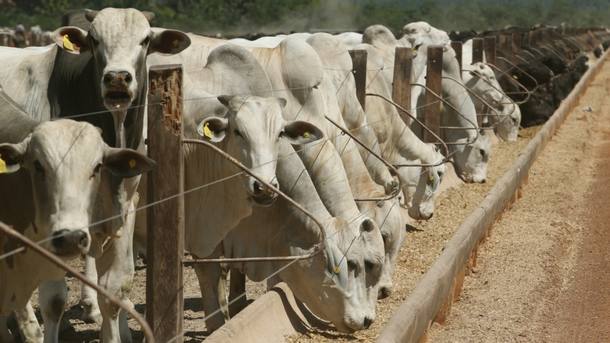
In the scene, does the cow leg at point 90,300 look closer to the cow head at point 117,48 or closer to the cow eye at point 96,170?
the cow head at point 117,48

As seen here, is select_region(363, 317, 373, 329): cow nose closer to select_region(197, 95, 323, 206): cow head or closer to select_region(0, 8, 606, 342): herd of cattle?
select_region(0, 8, 606, 342): herd of cattle

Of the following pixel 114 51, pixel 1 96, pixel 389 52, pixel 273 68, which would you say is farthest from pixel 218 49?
pixel 389 52

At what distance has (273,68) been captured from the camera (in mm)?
10469

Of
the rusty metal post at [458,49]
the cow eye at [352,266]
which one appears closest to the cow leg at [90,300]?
the cow eye at [352,266]

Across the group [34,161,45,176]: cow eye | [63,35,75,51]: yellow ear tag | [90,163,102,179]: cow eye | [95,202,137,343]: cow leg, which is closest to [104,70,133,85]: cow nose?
[63,35,75,51]: yellow ear tag

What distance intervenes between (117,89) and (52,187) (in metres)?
1.74

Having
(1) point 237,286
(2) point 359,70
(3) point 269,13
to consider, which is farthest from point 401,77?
(3) point 269,13

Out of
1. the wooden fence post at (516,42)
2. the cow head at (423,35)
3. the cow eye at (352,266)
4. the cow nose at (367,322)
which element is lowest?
the wooden fence post at (516,42)

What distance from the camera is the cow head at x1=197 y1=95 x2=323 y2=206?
809 centimetres

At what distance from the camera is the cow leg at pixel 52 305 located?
7.81 metres

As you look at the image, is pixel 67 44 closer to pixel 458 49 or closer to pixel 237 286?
pixel 237 286

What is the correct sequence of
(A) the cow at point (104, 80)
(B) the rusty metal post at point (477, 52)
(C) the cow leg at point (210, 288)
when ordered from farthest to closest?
1. (B) the rusty metal post at point (477, 52)
2. (C) the cow leg at point (210, 288)
3. (A) the cow at point (104, 80)

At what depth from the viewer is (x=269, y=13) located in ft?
151

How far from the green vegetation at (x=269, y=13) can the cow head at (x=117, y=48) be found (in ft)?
104
